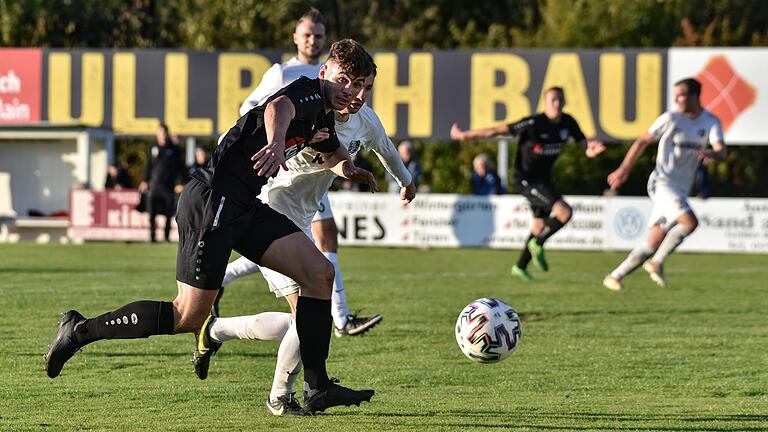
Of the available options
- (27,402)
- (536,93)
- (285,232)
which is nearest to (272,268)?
(285,232)

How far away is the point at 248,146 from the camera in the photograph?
21.4 feet

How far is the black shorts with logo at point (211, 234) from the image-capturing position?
21.0 feet

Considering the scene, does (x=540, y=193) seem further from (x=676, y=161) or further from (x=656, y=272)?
(x=676, y=161)

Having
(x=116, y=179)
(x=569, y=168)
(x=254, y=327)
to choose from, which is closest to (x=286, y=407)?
(x=254, y=327)

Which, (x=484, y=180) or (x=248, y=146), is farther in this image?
(x=484, y=180)

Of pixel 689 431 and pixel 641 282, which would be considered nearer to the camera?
pixel 689 431

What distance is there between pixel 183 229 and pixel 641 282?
36.7 ft

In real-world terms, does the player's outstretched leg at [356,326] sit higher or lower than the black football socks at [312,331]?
lower

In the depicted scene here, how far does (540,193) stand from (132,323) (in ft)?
34.1

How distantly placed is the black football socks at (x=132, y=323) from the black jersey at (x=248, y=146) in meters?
0.64

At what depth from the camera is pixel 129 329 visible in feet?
21.6

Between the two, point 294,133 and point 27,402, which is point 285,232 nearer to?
point 294,133

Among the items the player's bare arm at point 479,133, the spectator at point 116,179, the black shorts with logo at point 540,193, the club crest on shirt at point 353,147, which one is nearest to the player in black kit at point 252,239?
the club crest on shirt at point 353,147

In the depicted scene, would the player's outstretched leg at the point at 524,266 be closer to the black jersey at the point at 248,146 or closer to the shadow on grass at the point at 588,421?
the shadow on grass at the point at 588,421
